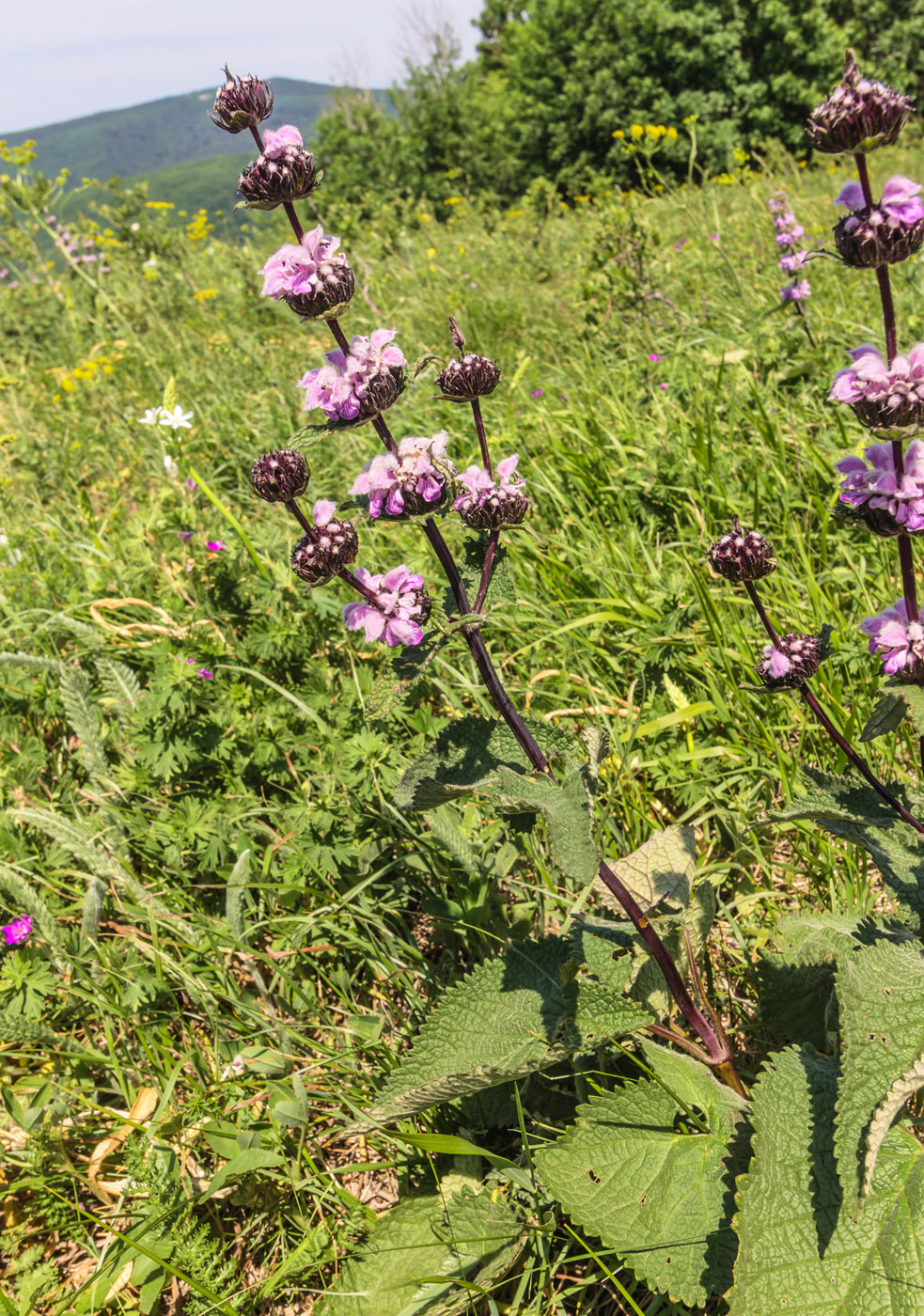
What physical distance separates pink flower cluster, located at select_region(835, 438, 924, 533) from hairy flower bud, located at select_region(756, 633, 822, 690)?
0.30m

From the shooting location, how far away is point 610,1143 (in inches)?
58.7

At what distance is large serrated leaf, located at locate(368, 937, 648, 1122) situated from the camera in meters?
1.43

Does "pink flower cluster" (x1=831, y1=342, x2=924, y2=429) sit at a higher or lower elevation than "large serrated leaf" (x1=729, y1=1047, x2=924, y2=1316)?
higher

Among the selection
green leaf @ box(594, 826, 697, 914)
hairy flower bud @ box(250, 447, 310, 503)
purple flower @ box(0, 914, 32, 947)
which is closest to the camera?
hairy flower bud @ box(250, 447, 310, 503)

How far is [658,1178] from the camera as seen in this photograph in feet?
4.74

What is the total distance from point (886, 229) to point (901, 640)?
0.66 m

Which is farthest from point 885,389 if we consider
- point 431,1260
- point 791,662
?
point 431,1260

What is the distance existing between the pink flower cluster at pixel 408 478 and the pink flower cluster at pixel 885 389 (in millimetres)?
659

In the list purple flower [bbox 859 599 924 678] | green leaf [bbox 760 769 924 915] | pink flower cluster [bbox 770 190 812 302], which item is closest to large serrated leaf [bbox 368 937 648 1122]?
green leaf [bbox 760 769 924 915]

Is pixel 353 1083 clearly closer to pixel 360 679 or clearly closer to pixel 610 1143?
pixel 610 1143

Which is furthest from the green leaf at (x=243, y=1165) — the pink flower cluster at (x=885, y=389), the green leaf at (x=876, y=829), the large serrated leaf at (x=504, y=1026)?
the pink flower cluster at (x=885, y=389)

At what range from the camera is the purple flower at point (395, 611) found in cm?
150

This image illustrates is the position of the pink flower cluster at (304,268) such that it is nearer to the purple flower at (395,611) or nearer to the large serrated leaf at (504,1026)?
the purple flower at (395,611)

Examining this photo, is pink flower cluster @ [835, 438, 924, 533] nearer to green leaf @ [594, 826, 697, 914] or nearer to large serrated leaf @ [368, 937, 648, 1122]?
green leaf @ [594, 826, 697, 914]
